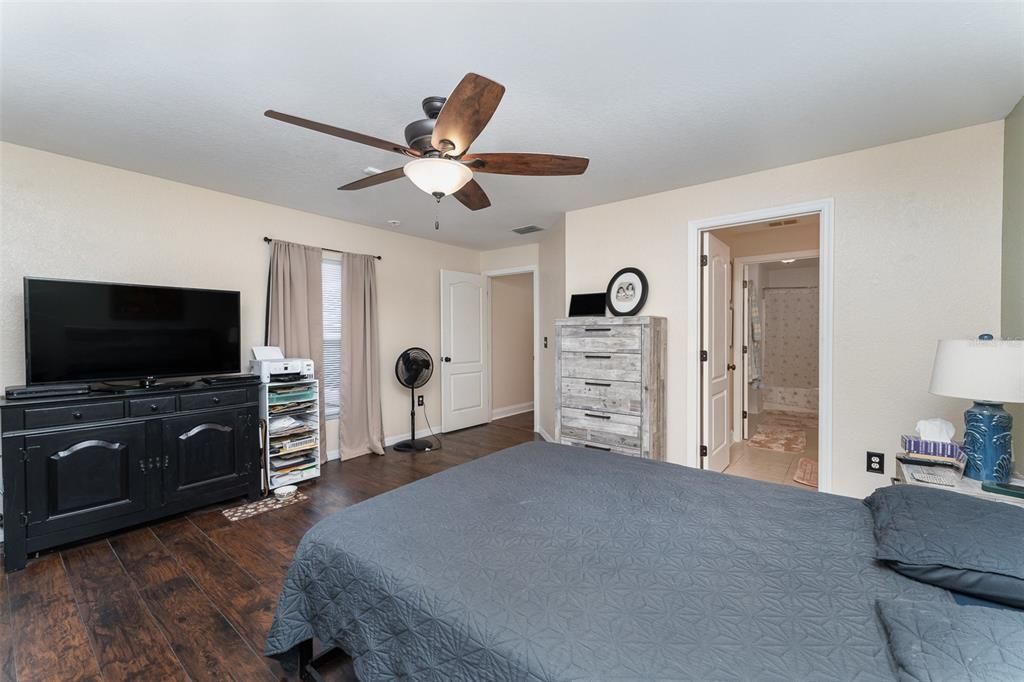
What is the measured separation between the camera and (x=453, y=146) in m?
1.71

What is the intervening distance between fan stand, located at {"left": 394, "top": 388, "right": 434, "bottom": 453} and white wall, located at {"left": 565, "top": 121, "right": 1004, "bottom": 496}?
350 centimetres

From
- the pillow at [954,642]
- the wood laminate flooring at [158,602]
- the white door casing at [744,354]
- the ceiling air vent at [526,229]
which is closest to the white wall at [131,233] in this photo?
the wood laminate flooring at [158,602]

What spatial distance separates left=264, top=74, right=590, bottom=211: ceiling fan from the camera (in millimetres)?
1458

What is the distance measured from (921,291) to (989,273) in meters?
0.28

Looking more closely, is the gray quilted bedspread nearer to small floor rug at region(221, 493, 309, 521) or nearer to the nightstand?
the nightstand

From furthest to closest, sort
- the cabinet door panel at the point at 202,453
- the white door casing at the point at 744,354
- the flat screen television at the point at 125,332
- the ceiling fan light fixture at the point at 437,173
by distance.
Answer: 1. the white door casing at the point at 744,354
2. the cabinet door panel at the point at 202,453
3. the flat screen television at the point at 125,332
4. the ceiling fan light fixture at the point at 437,173

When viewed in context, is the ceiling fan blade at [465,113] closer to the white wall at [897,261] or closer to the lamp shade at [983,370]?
the lamp shade at [983,370]

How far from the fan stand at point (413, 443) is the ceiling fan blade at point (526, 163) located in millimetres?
3167

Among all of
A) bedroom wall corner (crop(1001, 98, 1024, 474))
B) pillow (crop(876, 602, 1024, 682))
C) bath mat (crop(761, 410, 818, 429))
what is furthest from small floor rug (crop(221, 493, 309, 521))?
bath mat (crop(761, 410, 818, 429))

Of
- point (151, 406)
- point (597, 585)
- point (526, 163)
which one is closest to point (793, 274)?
point (526, 163)

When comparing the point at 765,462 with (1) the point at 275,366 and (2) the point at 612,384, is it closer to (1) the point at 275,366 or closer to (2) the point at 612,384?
(2) the point at 612,384

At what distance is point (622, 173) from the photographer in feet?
9.79

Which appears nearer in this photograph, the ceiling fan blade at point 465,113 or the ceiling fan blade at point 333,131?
the ceiling fan blade at point 465,113

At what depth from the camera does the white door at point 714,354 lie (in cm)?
334
